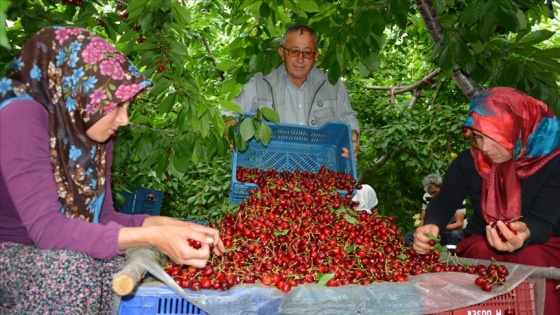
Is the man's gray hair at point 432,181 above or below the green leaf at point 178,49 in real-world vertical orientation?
below

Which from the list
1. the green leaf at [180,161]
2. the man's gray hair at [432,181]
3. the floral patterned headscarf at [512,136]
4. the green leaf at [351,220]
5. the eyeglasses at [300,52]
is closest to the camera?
the green leaf at [351,220]

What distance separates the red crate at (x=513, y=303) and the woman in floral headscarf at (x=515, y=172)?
1.68ft

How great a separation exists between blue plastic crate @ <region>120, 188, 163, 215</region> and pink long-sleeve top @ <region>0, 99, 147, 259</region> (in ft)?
18.9

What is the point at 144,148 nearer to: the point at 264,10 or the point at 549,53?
the point at 264,10

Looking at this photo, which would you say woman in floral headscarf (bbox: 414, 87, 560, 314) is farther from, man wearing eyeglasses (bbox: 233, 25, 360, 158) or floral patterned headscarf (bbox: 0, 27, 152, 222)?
floral patterned headscarf (bbox: 0, 27, 152, 222)

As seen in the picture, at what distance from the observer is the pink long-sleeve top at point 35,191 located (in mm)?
1783

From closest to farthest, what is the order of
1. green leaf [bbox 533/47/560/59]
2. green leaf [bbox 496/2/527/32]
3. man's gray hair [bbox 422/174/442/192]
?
green leaf [bbox 496/2/527/32] < green leaf [bbox 533/47/560/59] < man's gray hair [bbox 422/174/442/192]

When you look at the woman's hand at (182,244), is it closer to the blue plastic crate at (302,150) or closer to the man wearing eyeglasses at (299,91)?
the blue plastic crate at (302,150)

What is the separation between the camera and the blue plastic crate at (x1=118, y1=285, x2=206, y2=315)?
181cm

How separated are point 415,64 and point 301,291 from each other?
798 cm

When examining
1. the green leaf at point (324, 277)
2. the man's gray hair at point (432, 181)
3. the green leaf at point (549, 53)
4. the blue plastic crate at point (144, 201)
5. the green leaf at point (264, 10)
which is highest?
the green leaf at point (264, 10)

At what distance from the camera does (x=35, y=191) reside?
1813mm

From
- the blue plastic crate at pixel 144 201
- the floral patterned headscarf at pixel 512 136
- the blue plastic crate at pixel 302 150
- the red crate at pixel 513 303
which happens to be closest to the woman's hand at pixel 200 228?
the red crate at pixel 513 303

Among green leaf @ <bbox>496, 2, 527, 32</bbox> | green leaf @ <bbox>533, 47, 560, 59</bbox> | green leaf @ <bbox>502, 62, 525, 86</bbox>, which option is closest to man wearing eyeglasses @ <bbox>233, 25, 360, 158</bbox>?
green leaf @ <bbox>502, 62, 525, 86</bbox>
